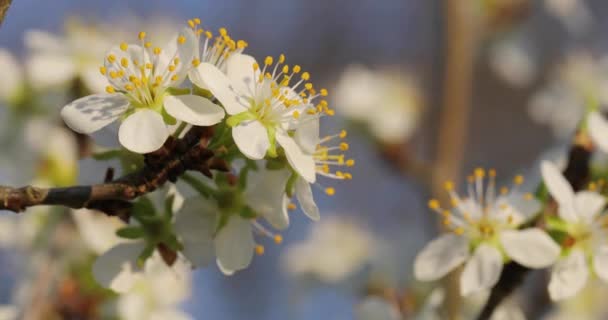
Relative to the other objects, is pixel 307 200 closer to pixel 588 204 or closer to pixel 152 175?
pixel 152 175

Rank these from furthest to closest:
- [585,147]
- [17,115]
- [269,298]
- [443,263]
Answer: [269,298]
[17,115]
[585,147]
[443,263]

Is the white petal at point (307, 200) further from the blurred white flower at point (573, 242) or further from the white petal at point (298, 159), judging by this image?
the blurred white flower at point (573, 242)

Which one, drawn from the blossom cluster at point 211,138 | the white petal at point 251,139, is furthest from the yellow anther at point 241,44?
the white petal at point 251,139

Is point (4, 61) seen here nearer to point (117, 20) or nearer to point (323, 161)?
point (117, 20)

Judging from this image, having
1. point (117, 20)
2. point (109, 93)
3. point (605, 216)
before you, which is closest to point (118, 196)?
point (109, 93)

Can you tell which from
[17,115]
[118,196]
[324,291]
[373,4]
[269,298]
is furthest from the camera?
[373,4]

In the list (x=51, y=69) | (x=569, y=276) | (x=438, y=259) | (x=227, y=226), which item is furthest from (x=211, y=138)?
(x=51, y=69)
